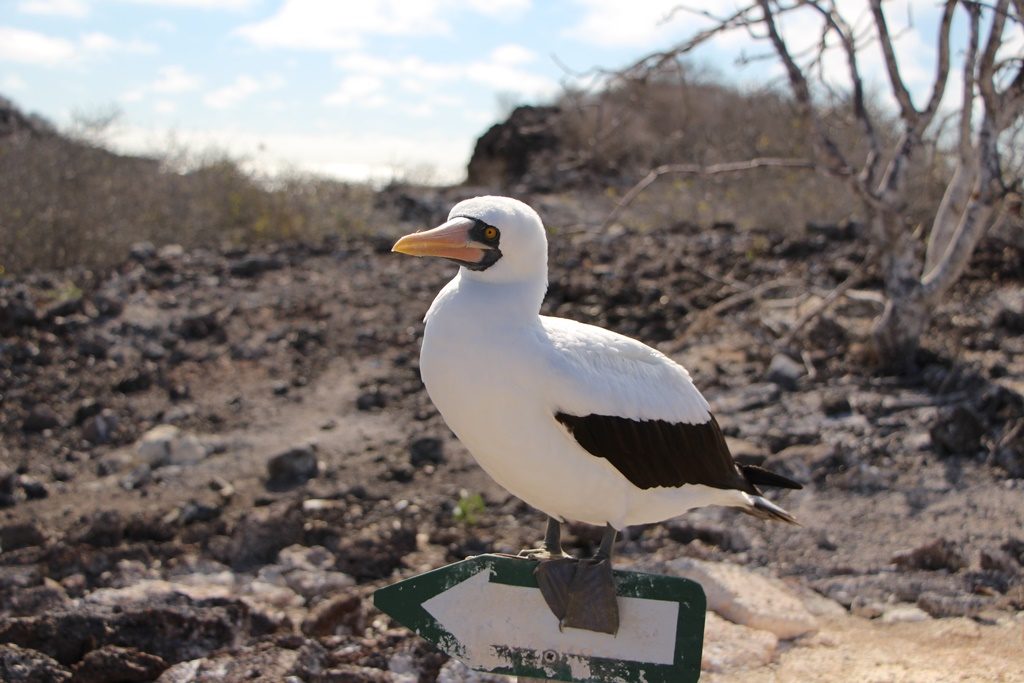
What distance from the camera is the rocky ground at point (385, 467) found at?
3717mm

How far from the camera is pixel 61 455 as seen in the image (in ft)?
20.4

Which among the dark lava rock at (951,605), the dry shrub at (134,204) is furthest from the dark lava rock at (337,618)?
the dry shrub at (134,204)

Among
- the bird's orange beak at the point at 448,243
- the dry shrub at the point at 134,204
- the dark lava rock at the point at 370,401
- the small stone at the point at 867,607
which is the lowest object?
the small stone at the point at 867,607

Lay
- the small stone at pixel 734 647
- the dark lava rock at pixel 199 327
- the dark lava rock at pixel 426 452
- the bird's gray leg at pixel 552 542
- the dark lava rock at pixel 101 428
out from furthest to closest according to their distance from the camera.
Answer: the dark lava rock at pixel 199 327
the dark lava rock at pixel 101 428
the dark lava rock at pixel 426 452
the small stone at pixel 734 647
the bird's gray leg at pixel 552 542

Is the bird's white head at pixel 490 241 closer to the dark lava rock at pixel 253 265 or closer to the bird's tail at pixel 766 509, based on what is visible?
the bird's tail at pixel 766 509

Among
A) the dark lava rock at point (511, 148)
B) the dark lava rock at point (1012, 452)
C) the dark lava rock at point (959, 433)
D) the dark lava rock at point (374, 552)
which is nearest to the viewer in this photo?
the dark lava rock at point (374, 552)

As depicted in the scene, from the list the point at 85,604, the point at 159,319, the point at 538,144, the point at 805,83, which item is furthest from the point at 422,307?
the point at 538,144

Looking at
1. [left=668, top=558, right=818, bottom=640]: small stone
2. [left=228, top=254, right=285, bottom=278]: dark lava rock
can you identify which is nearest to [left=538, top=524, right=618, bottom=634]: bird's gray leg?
[left=668, top=558, right=818, bottom=640]: small stone

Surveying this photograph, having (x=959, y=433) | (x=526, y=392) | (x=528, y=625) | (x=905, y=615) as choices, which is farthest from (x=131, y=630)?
(x=959, y=433)

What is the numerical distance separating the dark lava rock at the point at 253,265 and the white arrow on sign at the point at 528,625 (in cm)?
746

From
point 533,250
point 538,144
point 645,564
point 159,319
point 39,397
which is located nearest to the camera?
point 533,250

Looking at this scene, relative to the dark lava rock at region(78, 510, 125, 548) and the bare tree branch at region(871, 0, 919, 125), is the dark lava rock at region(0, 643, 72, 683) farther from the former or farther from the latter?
the bare tree branch at region(871, 0, 919, 125)

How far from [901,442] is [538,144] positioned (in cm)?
1242

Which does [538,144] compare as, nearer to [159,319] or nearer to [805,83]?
[159,319]
